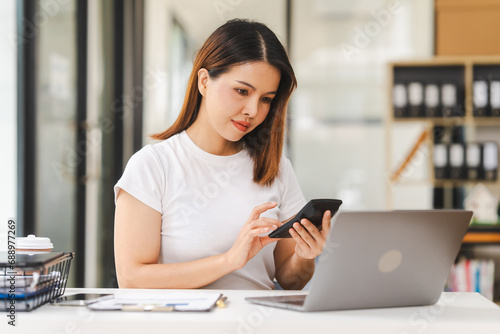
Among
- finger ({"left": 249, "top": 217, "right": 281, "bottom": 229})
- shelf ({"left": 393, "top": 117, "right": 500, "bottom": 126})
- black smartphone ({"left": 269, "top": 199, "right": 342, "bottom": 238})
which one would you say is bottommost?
finger ({"left": 249, "top": 217, "right": 281, "bottom": 229})

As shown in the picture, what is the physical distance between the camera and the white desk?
3.10ft

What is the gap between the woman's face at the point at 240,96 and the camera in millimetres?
1518

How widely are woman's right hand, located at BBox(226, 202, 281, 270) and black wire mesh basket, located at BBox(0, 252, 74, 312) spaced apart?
40cm

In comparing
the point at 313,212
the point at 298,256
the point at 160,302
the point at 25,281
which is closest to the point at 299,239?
the point at 313,212

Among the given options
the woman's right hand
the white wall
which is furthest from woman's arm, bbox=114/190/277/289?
the white wall

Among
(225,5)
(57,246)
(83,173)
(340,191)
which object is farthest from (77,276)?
(225,5)

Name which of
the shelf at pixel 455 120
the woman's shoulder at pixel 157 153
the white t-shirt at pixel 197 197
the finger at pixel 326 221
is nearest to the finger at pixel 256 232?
the finger at pixel 326 221

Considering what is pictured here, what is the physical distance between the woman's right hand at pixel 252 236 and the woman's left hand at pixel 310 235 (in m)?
0.05

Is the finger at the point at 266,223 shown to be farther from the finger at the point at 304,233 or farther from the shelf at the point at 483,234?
A: the shelf at the point at 483,234

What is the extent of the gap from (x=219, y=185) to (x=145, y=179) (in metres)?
0.21

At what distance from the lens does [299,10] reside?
5.02 m

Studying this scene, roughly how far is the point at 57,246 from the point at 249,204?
2113 mm

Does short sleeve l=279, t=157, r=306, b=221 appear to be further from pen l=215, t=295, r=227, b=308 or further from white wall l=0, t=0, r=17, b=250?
white wall l=0, t=0, r=17, b=250

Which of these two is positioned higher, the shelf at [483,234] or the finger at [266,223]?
the finger at [266,223]
